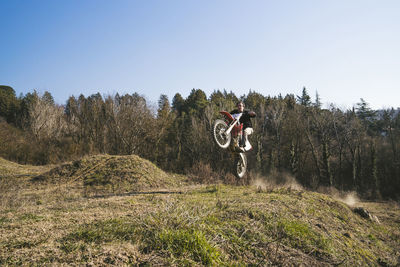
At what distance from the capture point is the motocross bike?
824 centimetres

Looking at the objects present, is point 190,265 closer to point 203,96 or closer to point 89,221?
point 89,221

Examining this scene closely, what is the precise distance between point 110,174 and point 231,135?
465 inches

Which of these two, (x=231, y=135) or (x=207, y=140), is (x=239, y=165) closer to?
(x=231, y=135)

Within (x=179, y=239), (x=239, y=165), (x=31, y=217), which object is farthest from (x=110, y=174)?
(x=179, y=239)

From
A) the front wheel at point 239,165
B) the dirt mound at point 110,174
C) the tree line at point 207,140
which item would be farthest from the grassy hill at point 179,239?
the tree line at point 207,140

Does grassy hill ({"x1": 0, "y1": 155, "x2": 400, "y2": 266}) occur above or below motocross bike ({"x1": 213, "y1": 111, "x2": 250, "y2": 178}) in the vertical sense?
below

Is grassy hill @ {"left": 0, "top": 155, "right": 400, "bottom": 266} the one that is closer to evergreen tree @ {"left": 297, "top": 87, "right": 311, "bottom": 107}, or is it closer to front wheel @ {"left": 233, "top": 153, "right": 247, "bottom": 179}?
front wheel @ {"left": 233, "top": 153, "right": 247, "bottom": 179}

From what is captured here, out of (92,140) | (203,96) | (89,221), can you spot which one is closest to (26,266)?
(89,221)

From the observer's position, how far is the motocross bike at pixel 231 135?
27.0ft

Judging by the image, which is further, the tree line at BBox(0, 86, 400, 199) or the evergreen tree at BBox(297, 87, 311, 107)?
the evergreen tree at BBox(297, 87, 311, 107)

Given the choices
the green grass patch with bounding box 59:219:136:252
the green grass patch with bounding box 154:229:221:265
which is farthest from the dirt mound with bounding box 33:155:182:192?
the green grass patch with bounding box 154:229:221:265

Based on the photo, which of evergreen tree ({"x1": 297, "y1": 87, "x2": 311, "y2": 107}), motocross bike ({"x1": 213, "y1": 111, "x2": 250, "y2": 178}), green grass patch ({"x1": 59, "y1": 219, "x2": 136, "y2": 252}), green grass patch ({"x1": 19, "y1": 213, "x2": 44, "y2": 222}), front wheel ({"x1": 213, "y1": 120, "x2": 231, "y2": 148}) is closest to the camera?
green grass patch ({"x1": 59, "y1": 219, "x2": 136, "y2": 252})

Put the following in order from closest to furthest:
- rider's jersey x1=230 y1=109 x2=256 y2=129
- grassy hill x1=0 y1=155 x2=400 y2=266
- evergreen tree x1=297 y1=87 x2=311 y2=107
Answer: grassy hill x1=0 y1=155 x2=400 y2=266, rider's jersey x1=230 y1=109 x2=256 y2=129, evergreen tree x1=297 y1=87 x2=311 y2=107

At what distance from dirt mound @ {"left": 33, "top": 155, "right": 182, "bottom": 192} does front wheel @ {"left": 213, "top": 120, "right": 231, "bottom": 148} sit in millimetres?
9162
